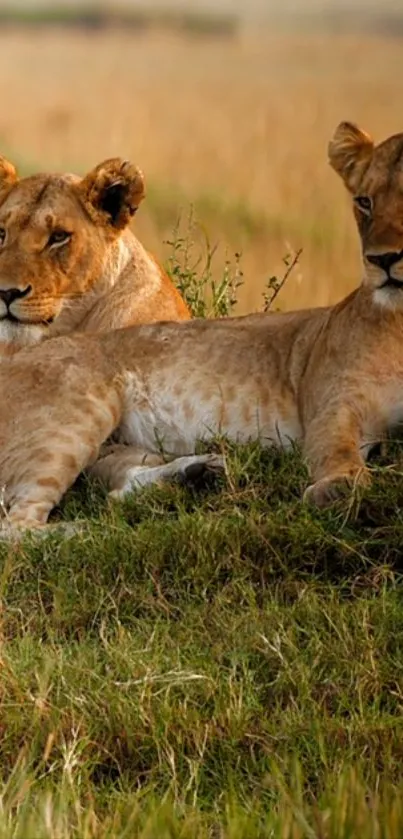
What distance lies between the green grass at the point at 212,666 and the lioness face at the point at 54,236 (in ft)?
2.43

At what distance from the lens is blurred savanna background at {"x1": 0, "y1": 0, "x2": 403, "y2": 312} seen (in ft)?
39.3

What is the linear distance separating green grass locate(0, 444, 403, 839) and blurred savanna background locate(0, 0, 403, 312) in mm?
1986

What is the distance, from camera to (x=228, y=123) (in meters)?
18.0

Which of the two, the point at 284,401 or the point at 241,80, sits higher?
the point at 284,401

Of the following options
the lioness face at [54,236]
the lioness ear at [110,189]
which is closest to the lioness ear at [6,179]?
the lioness face at [54,236]

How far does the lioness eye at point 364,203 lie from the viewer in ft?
15.9

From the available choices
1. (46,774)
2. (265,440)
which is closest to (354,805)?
(46,774)

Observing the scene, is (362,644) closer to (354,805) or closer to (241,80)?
(354,805)

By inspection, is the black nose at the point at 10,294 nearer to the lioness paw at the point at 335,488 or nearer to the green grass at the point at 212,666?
the green grass at the point at 212,666

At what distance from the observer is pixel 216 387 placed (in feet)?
17.3

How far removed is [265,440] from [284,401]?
13 centimetres

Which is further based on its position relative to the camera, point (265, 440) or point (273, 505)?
point (265, 440)

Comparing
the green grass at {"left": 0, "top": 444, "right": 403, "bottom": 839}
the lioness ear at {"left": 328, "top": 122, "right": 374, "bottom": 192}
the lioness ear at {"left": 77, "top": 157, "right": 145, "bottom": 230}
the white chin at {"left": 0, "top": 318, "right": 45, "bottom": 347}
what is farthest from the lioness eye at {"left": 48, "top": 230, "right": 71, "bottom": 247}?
the green grass at {"left": 0, "top": 444, "right": 403, "bottom": 839}

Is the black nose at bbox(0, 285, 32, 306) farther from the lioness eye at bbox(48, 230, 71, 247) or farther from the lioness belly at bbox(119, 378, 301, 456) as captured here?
the lioness belly at bbox(119, 378, 301, 456)
